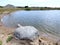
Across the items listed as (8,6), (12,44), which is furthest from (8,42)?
(8,6)

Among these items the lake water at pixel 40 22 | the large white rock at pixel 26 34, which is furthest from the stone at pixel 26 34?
the lake water at pixel 40 22

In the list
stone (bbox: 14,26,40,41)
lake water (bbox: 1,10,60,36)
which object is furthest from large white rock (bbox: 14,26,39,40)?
lake water (bbox: 1,10,60,36)

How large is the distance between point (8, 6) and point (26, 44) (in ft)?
202

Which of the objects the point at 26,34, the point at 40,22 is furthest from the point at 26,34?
the point at 40,22

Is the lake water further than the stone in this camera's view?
Yes

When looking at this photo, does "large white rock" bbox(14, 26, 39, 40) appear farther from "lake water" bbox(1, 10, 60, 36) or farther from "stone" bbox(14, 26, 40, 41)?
"lake water" bbox(1, 10, 60, 36)

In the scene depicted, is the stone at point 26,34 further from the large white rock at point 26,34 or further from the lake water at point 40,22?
the lake water at point 40,22

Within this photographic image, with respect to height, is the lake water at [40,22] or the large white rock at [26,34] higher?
the large white rock at [26,34]

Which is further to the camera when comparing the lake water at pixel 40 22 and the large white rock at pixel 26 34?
the lake water at pixel 40 22

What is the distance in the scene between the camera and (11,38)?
40.5 ft

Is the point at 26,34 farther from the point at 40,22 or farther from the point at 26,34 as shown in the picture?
the point at 40,22

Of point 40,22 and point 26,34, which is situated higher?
point 26,34

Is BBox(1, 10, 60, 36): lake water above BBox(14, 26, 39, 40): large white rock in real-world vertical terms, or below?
below

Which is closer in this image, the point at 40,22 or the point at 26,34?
the point at 26,34
